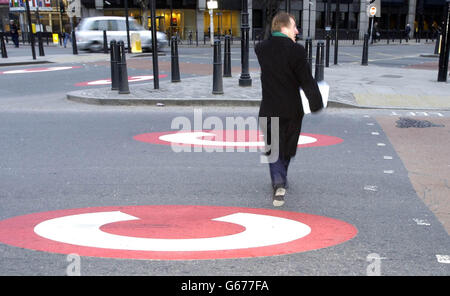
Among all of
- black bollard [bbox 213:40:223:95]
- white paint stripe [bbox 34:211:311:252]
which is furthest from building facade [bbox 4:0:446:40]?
white paint stripe [bbox 34:211:311:252]

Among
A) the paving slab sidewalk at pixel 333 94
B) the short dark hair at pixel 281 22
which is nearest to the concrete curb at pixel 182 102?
the paving slab sidewalk at pixel 333 94

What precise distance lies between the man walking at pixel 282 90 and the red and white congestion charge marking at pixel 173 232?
56 centimetres

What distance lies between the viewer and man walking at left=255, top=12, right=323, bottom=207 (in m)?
4.11

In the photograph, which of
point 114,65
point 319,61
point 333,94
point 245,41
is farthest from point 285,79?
point 319,61

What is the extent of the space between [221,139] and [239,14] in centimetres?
4274

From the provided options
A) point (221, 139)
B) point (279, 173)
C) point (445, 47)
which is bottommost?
point (221, 139)

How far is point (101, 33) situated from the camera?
2458 cm

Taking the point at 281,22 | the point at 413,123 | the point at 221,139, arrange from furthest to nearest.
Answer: the point at 413,123 < the point at 221,139 < the point at 281,22

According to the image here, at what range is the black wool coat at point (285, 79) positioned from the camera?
409cm

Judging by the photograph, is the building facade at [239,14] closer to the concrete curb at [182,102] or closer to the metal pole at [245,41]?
the metal pole at [245,41]

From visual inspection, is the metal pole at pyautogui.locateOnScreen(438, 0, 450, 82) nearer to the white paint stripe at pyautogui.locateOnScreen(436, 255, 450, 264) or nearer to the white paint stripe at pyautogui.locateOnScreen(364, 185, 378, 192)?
the white paint stripe at pyautogui.locateOnScreen(364, 185, 378, 192)

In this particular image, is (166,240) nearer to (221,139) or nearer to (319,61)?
(221,139)

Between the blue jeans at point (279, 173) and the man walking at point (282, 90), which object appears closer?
the man walking at point (282, 90)
